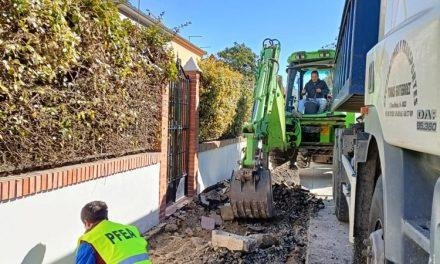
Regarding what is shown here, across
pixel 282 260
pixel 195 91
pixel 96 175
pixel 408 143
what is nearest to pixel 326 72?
pixel 195 91

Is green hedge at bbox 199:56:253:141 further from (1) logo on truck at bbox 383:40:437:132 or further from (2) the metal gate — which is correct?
(1) logo on truck at bbox 383:40:437:132

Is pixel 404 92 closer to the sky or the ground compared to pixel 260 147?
closer to the sky

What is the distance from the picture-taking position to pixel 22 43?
3748 mm

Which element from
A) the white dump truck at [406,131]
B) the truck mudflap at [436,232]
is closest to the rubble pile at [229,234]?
→ the white dump truck at [406,131]

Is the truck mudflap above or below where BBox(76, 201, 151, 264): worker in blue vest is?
above

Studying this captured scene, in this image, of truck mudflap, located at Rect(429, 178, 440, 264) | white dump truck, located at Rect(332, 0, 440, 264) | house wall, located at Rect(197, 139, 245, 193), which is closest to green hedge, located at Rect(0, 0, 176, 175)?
white dump truck, located at Rect(332, 0, 440, 264)

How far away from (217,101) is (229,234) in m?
4.97

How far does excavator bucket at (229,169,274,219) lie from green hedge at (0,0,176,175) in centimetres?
169

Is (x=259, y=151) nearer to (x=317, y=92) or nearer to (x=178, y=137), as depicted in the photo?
(x=178, y=137)

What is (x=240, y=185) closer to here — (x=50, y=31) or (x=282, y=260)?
(x=282, y=260)

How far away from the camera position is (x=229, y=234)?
6.58 metres

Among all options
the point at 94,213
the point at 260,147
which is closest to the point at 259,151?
the point at 260,147

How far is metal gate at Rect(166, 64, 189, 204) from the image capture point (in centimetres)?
846

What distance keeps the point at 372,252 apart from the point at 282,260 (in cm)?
309
